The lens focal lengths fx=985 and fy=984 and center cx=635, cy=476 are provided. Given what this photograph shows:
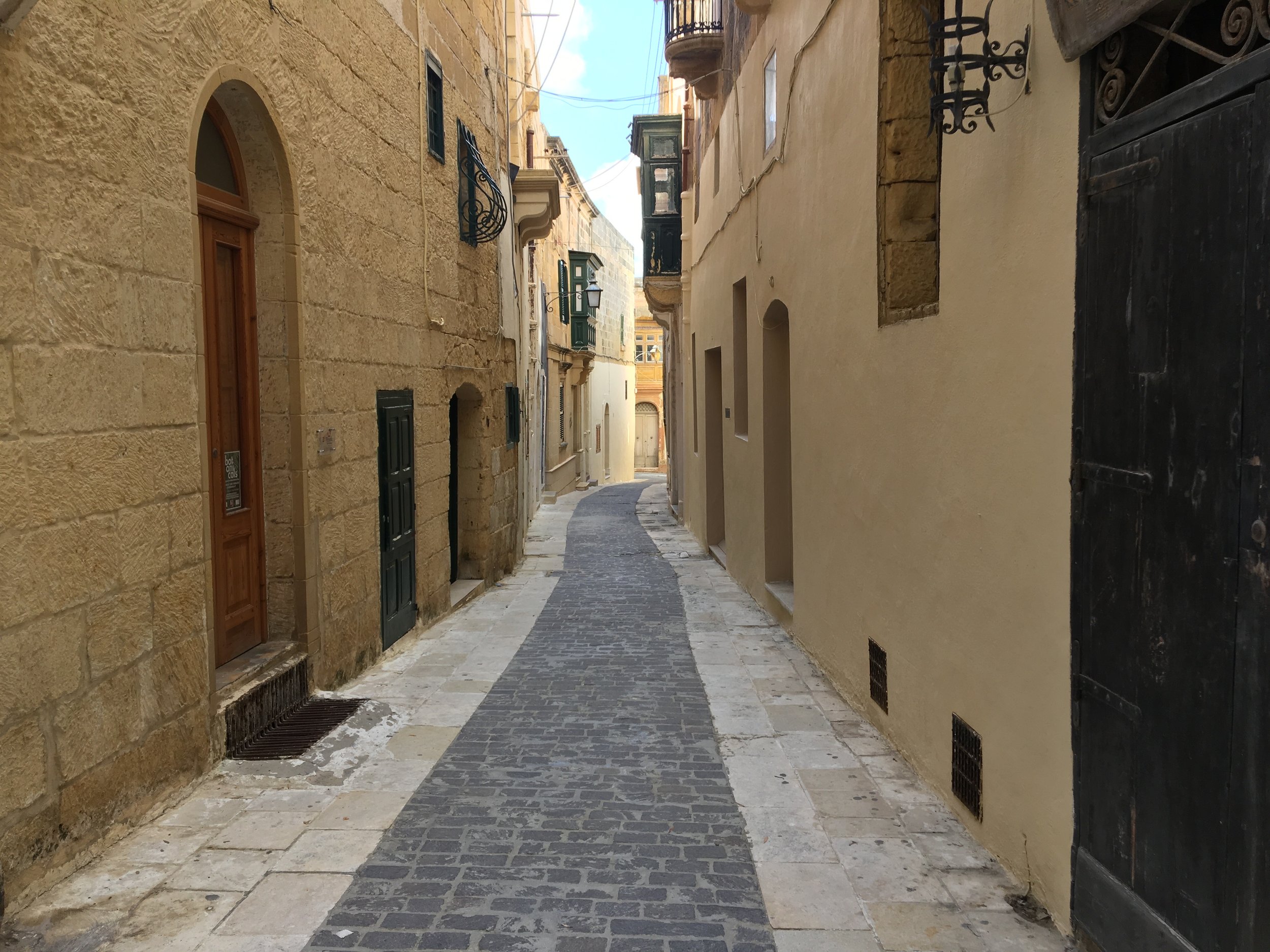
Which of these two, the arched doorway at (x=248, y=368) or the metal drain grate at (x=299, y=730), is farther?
the arched doorway at (x=248, y=368)

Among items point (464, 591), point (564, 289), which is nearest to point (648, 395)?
point (564, 289)

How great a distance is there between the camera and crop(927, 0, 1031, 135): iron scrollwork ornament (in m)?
3.60

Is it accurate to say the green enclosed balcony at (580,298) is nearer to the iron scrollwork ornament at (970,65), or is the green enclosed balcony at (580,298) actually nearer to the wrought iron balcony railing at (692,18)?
the wrought iron balcony railing at (692,18)

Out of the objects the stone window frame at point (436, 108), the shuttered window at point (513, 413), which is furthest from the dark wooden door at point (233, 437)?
the shuttered window at point (513, 413)

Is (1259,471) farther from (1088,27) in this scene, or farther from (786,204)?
(786,204)

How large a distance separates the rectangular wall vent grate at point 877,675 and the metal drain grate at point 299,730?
3148 mm

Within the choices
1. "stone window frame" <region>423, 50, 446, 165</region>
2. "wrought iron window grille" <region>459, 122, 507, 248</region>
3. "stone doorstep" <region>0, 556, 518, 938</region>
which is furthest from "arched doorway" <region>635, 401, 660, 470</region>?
"stone doorstep" <region>0, 556, 518, 938</region>

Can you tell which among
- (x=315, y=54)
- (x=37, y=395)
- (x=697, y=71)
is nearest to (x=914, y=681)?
(x=37, y=395)

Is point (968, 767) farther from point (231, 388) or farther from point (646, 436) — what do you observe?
point (646, 436)

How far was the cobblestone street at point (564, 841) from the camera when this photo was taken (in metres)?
3.42

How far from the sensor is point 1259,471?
7.74ft

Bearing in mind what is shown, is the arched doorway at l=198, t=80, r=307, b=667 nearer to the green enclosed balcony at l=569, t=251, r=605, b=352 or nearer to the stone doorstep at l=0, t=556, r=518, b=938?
the stone doorstep at l=0, t=556, r=518, b=938

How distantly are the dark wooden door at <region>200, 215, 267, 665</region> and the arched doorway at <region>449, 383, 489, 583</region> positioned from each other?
16.4ft

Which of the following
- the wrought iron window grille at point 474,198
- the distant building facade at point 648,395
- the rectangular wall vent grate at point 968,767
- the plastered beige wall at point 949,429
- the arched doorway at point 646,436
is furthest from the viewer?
the arched doorway at point 646,436
